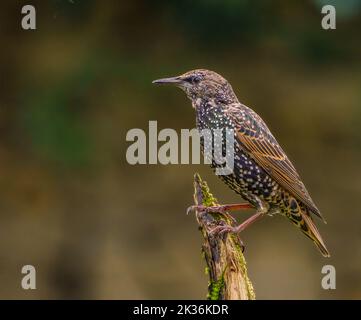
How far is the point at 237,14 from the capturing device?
8203 mm

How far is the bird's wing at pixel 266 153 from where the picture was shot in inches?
213

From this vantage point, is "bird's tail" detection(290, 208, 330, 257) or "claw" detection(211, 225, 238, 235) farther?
"bird's tail" detection(290, 208, 330, 257)

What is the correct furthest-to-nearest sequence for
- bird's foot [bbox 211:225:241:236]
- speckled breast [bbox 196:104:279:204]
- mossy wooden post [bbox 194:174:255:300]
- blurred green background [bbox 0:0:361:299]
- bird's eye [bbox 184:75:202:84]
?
blurred green background [bbox 0:0:361:299]
bird's eye [bbox 184:75:202:84]
speckled breast [bbox 196:104:279:204]
bird's foot [bbox 211:225:241:236]
mossy wooden post [bbox 194:174:255:300]

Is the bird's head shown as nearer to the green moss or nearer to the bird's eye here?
the bird's eye

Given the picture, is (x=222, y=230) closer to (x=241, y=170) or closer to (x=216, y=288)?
(x=216, y=288)

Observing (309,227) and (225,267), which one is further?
(309,227)

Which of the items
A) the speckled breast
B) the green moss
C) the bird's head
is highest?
the bird's head

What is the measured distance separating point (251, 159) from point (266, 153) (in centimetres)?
12

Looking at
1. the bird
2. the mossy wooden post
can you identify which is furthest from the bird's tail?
the mossy wooden post

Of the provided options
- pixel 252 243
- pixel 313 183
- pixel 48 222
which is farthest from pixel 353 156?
pixel 48 222

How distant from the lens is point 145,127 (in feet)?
27.3

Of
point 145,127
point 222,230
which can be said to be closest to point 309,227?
point 222,230

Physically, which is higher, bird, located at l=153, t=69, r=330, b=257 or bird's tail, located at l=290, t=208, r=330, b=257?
bird, located at l=153, t=69, r=330, b=257

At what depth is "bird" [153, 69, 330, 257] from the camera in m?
5.41
